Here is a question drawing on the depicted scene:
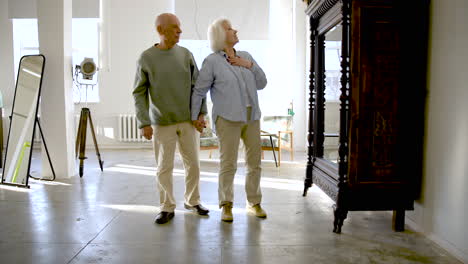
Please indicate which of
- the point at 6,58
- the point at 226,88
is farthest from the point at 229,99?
the point at 6,58

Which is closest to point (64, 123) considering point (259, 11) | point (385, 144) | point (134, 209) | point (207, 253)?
point (134, 209)

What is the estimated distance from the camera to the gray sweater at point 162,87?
10.1 feet

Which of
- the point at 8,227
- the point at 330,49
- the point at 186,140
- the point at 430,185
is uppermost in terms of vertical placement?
the point at 330,49

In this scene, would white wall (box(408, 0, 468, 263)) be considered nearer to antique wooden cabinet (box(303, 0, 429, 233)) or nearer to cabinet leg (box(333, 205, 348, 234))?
antique wooden cabinet (box(303, 0, 429, 233))

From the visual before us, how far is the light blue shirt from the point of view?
303 cm

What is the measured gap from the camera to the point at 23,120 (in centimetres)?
477

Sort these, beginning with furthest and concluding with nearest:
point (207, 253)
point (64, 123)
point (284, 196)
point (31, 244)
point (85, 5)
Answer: point (85, 5) < point (64, 123) < point (284, 196) < point (31, 244) < point (207, 253)

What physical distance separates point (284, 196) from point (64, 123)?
2.75 meters

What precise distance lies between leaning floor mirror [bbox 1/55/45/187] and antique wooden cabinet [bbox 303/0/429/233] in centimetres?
347

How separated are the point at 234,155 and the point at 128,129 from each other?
5208 mm

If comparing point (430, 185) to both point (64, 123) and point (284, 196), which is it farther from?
point (64, 123)

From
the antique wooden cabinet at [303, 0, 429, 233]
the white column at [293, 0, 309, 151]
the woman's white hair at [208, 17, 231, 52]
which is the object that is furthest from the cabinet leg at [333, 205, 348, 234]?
the white column at [293, 0, 309, 151]

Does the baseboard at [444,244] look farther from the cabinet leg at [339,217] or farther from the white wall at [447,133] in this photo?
the cabinet leg at [339,217]

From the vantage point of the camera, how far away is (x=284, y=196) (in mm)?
4074
